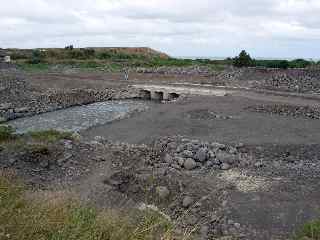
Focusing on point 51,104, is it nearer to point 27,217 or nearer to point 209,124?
point 209,124

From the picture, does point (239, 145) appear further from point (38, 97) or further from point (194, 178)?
point (38, 97)

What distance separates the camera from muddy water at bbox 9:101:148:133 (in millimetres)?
24016

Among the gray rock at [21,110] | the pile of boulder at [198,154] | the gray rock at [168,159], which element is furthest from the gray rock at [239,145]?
the gray rock at [21,110]

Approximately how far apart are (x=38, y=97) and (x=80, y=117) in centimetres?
692

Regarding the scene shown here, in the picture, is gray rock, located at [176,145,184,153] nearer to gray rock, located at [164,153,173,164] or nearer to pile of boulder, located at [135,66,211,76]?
gray rock, located at [164,153,173,164]

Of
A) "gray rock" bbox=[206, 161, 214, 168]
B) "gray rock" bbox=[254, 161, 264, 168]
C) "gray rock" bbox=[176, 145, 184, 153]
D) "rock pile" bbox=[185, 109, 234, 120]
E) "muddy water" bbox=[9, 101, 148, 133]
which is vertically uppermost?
"rock pile" bbox=[185, 109, 234, 120]

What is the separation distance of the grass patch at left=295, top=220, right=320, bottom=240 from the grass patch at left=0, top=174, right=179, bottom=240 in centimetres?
369

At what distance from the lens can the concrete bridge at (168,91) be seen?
30.6 metres

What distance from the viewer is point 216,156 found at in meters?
15.6

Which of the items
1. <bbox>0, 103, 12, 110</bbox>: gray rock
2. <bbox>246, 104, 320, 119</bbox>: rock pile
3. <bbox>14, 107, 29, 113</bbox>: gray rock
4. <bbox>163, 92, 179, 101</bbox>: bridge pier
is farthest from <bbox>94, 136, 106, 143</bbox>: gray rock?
<bbox>163, 92, 179, 101</bbox>: bridge pier

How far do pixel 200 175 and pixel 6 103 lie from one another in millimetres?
19596

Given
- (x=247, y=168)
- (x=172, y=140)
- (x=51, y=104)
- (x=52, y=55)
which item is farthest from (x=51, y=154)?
(x=52, y=55)

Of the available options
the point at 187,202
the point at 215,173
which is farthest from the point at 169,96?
the point at 187,202

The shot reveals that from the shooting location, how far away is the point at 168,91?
107 ft
